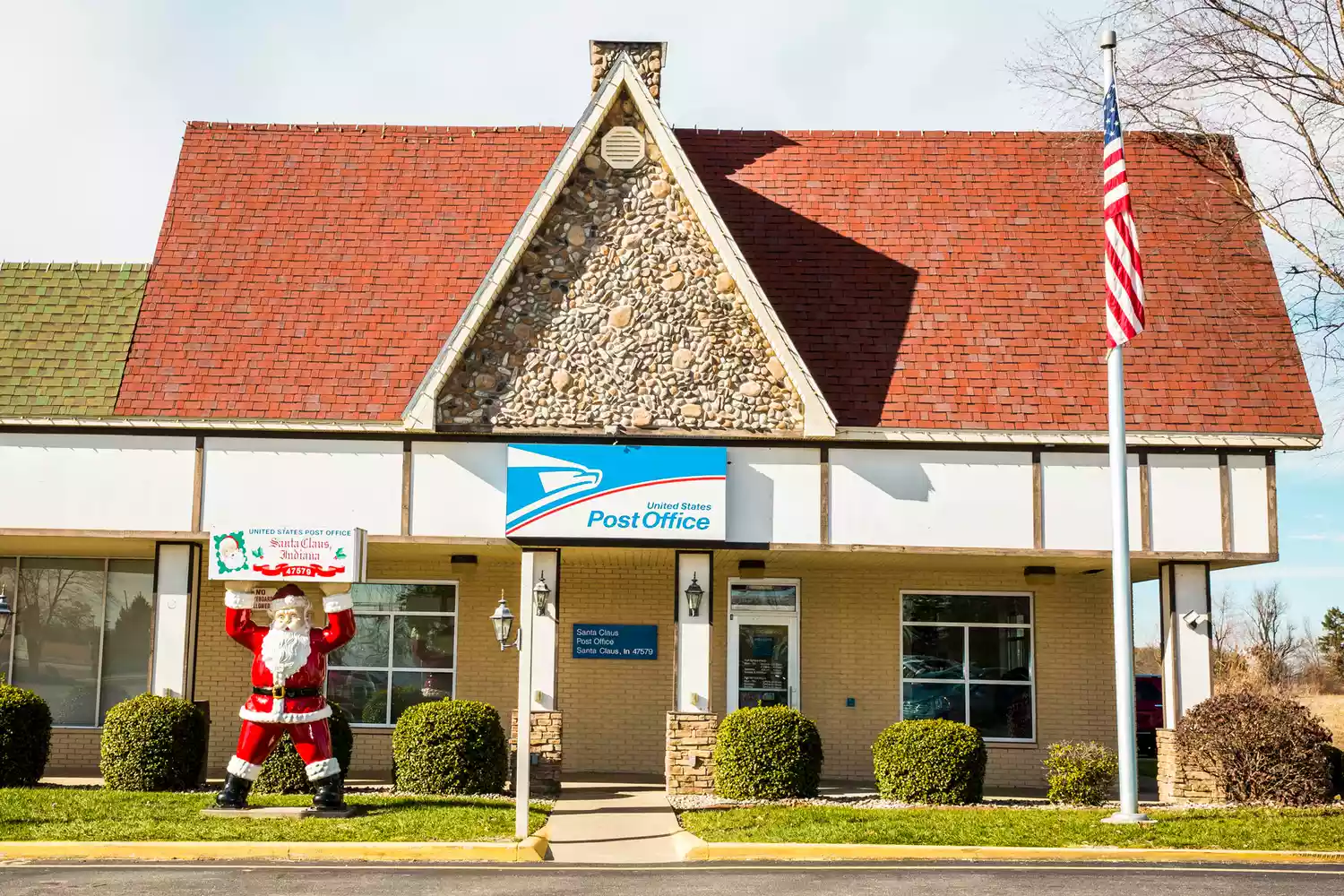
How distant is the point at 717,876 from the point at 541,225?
967 centimetres

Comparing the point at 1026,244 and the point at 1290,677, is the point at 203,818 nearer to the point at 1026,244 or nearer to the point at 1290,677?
the point at 1026,244

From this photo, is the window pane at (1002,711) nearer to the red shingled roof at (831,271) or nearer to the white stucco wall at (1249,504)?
the white stucco wall at (1249,504)

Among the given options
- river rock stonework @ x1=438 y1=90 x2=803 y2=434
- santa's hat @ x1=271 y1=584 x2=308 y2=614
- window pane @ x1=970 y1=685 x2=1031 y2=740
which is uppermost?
river rock stonework @ x1=438 y1=90 x2=803 y2=434

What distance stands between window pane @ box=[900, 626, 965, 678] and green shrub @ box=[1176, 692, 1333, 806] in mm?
4197

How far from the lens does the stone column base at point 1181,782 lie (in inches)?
687

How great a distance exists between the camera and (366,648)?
21062 mm

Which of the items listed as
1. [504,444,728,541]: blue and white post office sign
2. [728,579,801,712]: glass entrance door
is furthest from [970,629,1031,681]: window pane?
[504,444,728,541]: blue and white post office sign

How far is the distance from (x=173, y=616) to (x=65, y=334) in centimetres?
454

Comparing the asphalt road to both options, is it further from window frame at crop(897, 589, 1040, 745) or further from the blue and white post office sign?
window frame at crop(897, 589, 1040, 745)

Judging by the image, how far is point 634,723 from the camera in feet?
68.0

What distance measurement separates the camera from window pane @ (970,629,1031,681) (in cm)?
2095

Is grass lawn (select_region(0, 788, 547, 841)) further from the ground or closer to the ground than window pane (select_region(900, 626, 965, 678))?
closer to the ground

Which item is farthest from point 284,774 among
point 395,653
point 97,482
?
point 97,482

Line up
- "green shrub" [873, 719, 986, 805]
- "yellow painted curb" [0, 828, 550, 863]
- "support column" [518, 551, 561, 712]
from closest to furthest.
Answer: "yellow painted curb" [0, 828, 550, 863] < "green shrub" [873, 719, 986, 805] < "support column" [518, 551, 561, 712]
